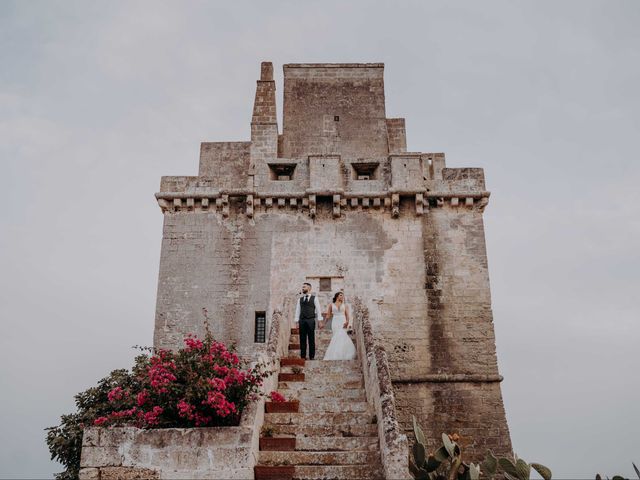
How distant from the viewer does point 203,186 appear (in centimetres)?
1977

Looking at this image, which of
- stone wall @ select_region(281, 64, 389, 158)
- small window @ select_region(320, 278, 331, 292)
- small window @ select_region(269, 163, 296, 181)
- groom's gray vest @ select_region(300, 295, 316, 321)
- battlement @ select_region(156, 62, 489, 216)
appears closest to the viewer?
groom's gray vest @ select_region(300, 295, 316, 321)

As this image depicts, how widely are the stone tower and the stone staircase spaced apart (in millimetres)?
6453

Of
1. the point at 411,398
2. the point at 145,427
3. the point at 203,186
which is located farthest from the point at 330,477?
the point at 203,186

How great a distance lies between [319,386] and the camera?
1133 cm

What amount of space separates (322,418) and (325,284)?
8997 mm

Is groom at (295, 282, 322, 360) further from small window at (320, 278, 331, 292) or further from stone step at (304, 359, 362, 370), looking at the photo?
small window at (320, 278, 331, 292)

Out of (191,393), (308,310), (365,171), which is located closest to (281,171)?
(365,171)

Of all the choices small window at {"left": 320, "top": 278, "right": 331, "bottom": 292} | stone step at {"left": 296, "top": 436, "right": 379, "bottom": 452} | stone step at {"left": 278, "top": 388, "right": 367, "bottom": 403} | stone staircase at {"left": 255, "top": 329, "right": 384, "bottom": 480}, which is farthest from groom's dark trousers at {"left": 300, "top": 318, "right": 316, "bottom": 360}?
small window at {"left": 320, "top": 278, "right": 331, "bottom": 292}

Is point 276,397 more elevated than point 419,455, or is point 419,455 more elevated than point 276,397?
point 276,397

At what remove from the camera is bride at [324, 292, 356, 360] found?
43.3 feet

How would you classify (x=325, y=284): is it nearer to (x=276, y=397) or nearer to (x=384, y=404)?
(x=276, y=397)

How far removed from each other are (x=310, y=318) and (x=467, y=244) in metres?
7.55

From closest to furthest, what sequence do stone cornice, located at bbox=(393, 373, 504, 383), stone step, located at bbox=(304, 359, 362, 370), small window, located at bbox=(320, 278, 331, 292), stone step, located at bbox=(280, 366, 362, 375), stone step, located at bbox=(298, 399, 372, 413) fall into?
stone step, located at bbox=(298, 399, 372, 413) → stone step, located at bbox=(280, 366, 362, 375) → stone step, located at bbox=(304, 359, 362, 370) → stone cornice, located at bbox=(393, 373, 504, 383) → small window, located at bbox=(320, 278, 331, 292)

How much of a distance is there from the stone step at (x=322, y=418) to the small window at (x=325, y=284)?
878 centimetres
